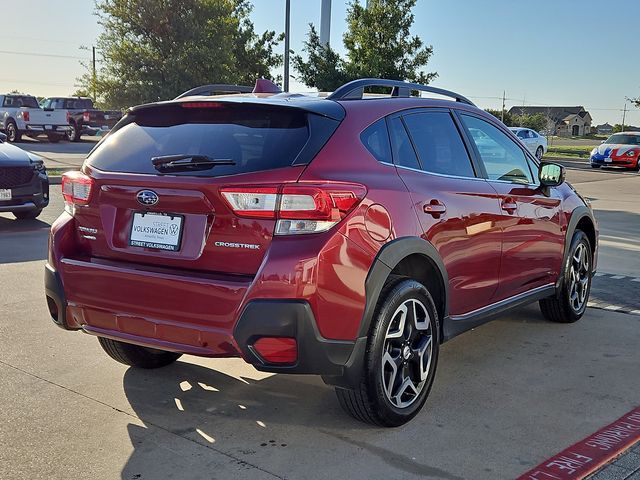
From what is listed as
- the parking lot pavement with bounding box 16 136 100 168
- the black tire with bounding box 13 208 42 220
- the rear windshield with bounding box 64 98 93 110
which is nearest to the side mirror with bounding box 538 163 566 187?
the black tire with bounding box 13 208 42 220

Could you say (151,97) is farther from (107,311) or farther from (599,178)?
(107,311)

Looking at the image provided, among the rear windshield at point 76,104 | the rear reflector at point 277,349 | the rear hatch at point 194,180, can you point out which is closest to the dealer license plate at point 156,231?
the rear hatch at point 194,180

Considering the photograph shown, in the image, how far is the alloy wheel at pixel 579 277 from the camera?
578cm

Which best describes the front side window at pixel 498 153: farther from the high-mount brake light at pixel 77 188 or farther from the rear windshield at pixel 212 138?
the high-mount brake light at pixel 77 188

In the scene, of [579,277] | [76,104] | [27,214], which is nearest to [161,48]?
[76,104]

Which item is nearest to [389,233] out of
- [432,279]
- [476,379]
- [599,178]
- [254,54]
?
[432,279]

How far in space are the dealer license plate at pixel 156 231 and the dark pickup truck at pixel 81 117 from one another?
3049 cm

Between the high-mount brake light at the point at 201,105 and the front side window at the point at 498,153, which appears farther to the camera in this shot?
the front side window at the point at 498,153

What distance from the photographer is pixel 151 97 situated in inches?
1314

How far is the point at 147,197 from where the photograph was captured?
11.5ft

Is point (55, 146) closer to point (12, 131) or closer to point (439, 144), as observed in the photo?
point (12, 131)

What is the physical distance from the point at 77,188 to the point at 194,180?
81 centimetres

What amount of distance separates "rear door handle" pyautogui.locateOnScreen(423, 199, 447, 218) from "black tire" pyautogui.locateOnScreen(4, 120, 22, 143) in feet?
97.4

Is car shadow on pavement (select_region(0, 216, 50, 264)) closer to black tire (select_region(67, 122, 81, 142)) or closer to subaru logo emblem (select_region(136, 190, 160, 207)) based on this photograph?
subaru logo emblem (select_region(136, 190, 160, 207))
